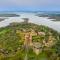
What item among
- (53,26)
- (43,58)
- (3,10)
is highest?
(3,10)

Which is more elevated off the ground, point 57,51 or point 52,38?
point 52,38

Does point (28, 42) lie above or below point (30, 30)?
below

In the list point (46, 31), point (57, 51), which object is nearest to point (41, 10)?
point (46, 31)

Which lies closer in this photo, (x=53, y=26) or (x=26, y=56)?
(x=26, y=56)

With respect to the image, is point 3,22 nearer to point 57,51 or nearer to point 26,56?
point 26,56

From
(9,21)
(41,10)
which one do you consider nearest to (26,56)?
(9,21)

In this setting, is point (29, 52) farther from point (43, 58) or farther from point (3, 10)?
point (3, 10)
